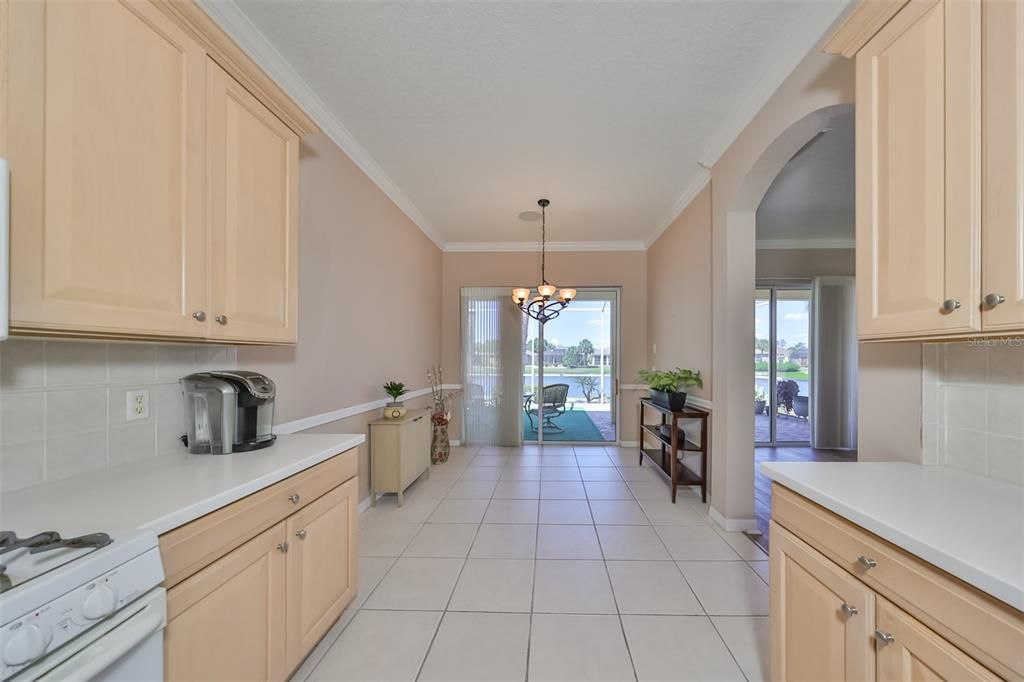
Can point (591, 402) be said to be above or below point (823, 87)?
below

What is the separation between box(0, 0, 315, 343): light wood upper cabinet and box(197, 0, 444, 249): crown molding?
498mm

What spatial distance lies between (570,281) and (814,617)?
4.47 metres

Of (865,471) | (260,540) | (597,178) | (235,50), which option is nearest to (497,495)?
(260,540)

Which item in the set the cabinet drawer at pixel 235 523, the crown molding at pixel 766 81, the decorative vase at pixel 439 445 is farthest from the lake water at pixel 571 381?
the cabinet drawer at pixel 235 523

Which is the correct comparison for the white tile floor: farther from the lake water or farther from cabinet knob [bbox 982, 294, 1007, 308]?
the lake water

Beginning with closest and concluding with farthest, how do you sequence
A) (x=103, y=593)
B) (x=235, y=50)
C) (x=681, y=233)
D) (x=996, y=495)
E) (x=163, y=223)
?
(x=103, y=593) → (x=996, y=495) → (x=163, y=223) → (x=235, y=50) → (x=681, y=233)

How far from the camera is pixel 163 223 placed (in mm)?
1224

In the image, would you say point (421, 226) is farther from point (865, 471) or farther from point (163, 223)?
point (865, 471)

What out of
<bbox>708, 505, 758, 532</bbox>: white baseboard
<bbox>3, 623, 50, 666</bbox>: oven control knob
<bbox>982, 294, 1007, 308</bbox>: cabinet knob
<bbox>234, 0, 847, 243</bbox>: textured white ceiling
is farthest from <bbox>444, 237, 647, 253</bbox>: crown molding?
<bbox>3, 623, 50, 666</bbox>: oven control knob

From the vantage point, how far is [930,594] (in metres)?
0.83

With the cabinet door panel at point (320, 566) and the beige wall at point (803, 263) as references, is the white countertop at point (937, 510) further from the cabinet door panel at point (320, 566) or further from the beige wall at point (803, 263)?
the beige wall at point (803, 263)

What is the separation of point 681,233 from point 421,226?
2797 mm

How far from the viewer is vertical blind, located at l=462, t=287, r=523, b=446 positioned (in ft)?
17.3

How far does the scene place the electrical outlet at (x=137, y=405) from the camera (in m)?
1.39
